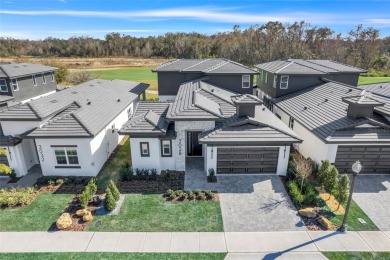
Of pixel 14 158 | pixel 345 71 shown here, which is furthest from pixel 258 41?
pixel 14 158

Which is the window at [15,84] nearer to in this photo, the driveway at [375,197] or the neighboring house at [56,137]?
the neighboring house at [56,137]

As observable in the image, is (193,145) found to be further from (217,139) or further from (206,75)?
(206,75)

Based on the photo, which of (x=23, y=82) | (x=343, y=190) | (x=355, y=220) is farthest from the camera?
A: (x=23, y=82)

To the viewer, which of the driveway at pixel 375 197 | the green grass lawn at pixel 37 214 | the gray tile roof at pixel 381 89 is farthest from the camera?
the gray tile roof at pixel 381 89

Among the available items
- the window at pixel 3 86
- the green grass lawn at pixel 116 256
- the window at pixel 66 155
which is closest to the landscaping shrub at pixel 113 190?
the green grass lawn at pixel 116 256

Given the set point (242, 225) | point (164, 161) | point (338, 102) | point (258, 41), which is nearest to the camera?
point (242, 225)

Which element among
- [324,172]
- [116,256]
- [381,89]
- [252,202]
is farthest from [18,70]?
[381,89]

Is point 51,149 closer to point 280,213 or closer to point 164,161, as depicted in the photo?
point 164,161
